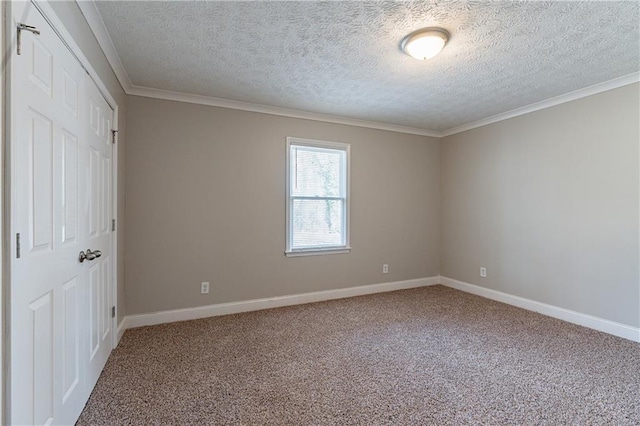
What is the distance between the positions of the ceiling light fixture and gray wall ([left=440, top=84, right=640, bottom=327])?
87.0 inches

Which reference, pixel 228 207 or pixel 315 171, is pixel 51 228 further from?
pixel 315 171

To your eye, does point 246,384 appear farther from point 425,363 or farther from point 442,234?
point 442,234

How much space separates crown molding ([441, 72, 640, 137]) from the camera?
2977 mm

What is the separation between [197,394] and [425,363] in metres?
1.73

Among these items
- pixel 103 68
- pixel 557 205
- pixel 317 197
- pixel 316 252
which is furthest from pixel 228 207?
pixel 557 205

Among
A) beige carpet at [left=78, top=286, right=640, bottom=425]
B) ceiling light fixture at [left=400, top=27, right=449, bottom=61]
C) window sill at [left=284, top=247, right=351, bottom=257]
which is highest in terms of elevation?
ceiling light fixture at [left=400, top=27, right=449, bottom=61]

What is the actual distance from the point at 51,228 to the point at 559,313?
4.61 metres

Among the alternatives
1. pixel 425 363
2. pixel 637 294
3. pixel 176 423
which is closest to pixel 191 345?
pixel 176 423

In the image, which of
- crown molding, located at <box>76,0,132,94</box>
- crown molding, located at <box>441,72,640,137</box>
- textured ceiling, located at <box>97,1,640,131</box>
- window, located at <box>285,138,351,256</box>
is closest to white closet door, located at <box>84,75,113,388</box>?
crown molding, located at <box>76,0,132,94</box>

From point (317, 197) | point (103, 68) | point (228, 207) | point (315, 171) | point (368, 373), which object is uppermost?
point (103, 68)

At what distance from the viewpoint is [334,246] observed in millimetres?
4305

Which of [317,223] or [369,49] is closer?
[369,49]

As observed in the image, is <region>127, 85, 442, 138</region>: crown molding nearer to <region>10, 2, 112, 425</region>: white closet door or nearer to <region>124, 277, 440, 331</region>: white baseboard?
<region>10, 2, 112, 425</region>: white closet door

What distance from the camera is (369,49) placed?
245 cm
